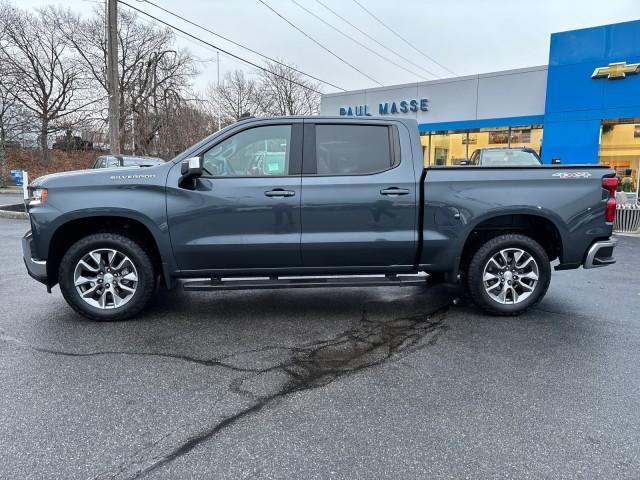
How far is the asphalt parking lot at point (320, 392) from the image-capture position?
2.38 metres

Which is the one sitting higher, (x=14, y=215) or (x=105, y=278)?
(x=14, y=215)

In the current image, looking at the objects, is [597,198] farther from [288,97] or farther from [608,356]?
[288,97]

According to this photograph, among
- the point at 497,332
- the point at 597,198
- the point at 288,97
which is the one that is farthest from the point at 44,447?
the point at 288,97

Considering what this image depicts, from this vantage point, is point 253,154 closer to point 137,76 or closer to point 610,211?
point 610,211

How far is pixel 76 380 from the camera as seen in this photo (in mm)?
3262

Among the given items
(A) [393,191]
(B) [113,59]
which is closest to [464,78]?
(B) [113,59]

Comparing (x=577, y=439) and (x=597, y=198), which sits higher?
(x=597, y=198)

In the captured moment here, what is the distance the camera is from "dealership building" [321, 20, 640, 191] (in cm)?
1487

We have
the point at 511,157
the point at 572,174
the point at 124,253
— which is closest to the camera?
the point at 124,253

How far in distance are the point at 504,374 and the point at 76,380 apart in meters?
3.18

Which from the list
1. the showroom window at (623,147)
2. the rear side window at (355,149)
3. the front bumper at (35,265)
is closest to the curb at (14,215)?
the front bumper at (35,265)

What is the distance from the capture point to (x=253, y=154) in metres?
4.44

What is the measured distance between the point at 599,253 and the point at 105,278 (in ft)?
16.5

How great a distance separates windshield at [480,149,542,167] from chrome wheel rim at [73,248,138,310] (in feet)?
34.0
